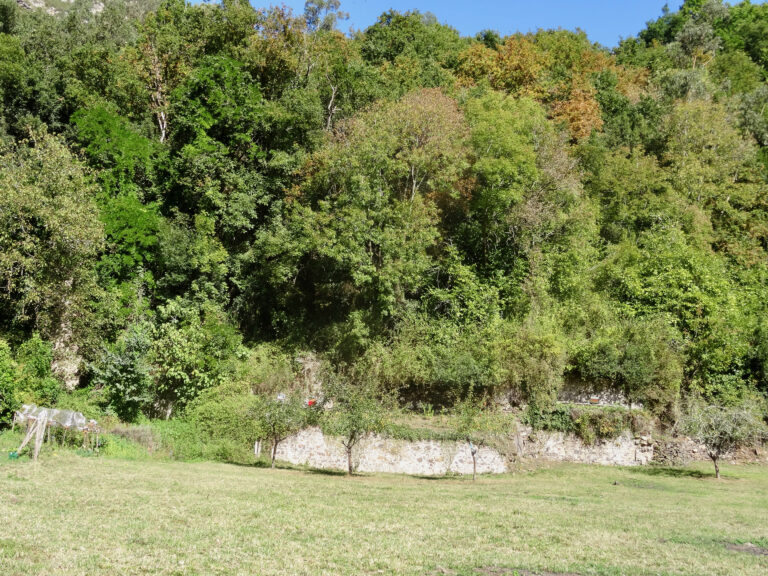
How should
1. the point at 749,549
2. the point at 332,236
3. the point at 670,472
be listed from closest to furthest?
1. the point at 749,549
2. the point at 670,472
3. the point at 332,236

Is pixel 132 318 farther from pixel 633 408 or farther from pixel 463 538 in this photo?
pixel 633 408

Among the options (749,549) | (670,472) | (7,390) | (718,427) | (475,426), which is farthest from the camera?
(670,472)

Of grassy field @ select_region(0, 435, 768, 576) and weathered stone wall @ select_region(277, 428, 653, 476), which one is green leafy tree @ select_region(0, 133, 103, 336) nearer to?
grassy field @ select_region(0, 435, 768, 576)

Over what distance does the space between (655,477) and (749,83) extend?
49633mm

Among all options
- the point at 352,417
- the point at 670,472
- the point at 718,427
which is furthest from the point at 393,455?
the point at 718,427

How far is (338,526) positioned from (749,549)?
9047 millimetres

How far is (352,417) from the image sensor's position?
77.6 ft

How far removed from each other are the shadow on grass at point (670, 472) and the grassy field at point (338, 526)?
503 centimetres

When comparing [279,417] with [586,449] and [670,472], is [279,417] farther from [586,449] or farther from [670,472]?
[670,472]

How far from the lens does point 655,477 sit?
26391 mm

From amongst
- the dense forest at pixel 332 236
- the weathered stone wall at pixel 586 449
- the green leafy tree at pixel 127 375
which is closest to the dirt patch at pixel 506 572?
the weathered stone wall at pixel 586 449

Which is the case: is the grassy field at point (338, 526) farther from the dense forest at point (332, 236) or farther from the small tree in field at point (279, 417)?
the dense forest at point (332, 236)

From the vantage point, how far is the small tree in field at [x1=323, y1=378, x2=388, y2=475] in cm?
2364

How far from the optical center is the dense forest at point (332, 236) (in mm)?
29109
